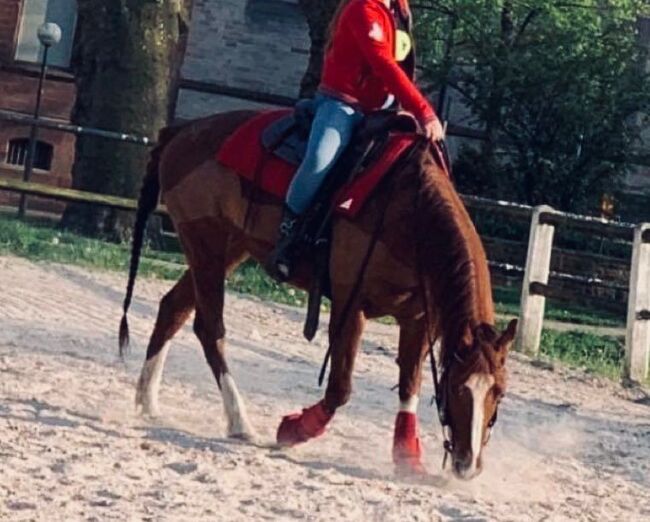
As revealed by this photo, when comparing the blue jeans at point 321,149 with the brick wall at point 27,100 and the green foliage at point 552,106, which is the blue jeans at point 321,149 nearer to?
the green foliage at point 552,106

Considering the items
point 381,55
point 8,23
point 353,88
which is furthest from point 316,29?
point 381,55

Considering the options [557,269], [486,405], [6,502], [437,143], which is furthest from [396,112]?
[557,269]

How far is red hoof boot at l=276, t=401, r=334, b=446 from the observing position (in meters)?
7.75

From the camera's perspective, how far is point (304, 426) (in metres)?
7.75

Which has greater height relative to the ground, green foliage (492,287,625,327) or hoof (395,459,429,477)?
green foliage (492,287,625,327)

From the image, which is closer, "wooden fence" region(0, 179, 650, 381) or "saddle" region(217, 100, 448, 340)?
"saddle" region(217, 100, 448, 340)

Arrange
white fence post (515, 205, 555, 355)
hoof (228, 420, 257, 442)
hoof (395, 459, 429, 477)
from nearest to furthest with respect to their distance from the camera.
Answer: hoof (395, 459, 429, 477), hoof (228, 420, 257, 442), white fence post (515, 205, 555, 355)

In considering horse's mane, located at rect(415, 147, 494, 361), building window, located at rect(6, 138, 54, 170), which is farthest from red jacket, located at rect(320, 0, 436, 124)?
building window, located at rect(6, 138, 54, 170)

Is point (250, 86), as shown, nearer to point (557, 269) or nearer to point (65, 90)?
point (65, 90)

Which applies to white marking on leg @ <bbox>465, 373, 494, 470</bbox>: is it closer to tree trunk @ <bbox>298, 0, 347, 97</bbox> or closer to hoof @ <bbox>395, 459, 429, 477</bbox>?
hoof @ <bbox>395, 459, 429, 477</bbox>

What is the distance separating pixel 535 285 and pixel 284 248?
727cm

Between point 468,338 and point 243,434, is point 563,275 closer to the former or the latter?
point 243,434

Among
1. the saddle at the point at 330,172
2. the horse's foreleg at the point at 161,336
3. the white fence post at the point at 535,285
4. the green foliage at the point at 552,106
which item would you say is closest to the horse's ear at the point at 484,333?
the saddle at the point at 330,172

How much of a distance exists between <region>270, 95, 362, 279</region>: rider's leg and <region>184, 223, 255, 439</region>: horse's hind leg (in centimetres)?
64
